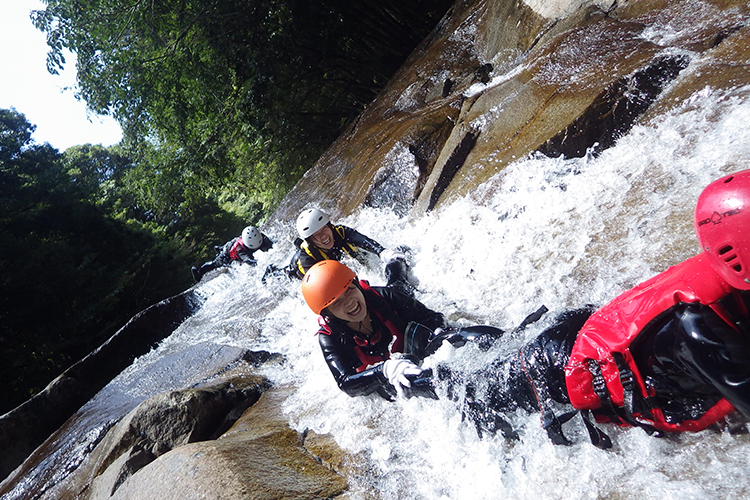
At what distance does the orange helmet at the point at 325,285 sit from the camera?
314cm

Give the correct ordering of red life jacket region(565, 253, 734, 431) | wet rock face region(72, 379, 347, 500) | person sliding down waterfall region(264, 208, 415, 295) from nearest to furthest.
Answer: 1. red life jacket region(565, 253, 734, 431)
2. wet rock face region(72, 379, 347, 500)
3. person sliding down waterfall region(264, 208, 415, 295)

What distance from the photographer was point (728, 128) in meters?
3.23

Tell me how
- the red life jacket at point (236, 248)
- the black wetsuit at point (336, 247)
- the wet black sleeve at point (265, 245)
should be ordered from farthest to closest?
the red life jacket at point (236, 248)
the wet black sleeve at point (265, 245)
the black wetsuit at point (336, 247)

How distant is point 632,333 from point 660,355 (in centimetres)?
12

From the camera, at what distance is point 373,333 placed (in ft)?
11.5

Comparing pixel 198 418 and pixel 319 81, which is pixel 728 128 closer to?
pixel 198 418

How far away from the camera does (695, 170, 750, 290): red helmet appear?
54.6 inches

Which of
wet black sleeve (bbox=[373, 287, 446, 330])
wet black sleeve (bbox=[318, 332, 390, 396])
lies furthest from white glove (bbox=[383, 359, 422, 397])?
wet black sleeve (bbox=[373, 287, 446, 330])

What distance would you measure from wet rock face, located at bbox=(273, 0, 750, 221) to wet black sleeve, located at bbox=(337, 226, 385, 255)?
82 centimetres

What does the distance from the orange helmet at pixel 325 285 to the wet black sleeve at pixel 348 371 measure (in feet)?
1.14

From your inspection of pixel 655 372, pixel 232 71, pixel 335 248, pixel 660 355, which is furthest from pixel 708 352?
pixel 232 71

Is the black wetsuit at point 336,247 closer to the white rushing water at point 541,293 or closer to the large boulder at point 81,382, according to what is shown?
the white rushing water at point 541,293

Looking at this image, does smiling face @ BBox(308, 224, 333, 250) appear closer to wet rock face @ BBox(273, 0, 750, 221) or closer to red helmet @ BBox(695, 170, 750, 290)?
wet rock face @ BBox(273, 0, 750, 221)

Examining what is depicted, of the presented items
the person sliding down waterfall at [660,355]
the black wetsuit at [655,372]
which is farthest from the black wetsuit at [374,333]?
the person sliding down waterfall at [660,355]
